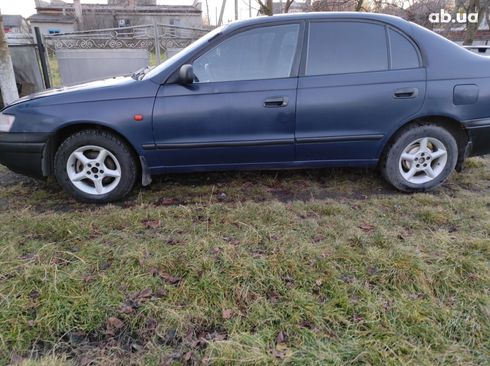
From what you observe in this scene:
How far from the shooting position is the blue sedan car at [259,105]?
300cm

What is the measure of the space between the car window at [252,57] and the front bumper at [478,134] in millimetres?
1736

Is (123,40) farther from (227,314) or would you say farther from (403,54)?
(227,314)

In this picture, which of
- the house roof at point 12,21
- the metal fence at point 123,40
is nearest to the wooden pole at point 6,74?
the metal fence at point 123,40

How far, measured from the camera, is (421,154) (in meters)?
3.31

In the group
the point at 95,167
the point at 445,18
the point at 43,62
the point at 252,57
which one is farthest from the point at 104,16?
the point at 252,57

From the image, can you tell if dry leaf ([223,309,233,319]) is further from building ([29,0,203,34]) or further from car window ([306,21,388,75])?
building ([29,0,203,34])

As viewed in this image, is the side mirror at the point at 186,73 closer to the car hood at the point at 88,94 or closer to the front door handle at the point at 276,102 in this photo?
the car hood at the point at 88,94

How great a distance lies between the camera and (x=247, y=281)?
83.7 inches

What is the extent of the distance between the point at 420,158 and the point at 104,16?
3675cm

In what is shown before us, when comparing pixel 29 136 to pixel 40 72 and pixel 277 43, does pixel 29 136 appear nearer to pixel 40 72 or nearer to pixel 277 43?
pixel 277 43

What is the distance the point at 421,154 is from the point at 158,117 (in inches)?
95.6

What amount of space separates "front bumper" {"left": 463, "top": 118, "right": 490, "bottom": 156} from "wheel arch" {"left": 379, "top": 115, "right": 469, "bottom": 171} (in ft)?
0.15

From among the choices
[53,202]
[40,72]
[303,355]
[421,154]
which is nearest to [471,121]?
[421,154]

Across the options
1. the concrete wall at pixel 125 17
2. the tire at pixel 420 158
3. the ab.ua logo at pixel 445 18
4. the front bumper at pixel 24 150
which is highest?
the concrete wall at pixel 125 17
